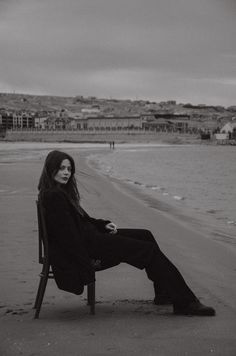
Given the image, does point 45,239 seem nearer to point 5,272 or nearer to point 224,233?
point 5,272

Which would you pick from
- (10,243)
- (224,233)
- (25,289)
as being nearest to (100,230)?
(25,289)

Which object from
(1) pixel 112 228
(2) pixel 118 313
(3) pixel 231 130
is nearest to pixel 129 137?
(3) pixel 231 130

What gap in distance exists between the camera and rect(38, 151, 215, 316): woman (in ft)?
15.1

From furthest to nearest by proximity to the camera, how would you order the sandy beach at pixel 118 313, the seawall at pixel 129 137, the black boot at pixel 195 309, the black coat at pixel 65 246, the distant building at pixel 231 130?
the distant building at pixel 231 130
the seawall at pixel 129 137
the black boot at pixel 195 309
the black coat at pixel 65 246
the sandy beach at pixel 118 313

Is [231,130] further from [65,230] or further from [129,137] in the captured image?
[65,230]

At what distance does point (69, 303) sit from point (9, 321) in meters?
0.65

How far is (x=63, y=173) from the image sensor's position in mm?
4738

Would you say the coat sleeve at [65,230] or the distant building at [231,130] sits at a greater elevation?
the coat sleeve at [65,230]

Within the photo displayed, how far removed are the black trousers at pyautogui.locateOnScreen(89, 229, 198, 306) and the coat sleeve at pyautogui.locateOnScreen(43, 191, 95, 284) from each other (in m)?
0.20

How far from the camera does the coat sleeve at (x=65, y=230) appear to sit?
458 cm

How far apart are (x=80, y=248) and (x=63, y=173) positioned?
1.79 ft

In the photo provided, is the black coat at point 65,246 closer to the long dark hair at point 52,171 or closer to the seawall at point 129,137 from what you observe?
the long dark hair at point 52,171

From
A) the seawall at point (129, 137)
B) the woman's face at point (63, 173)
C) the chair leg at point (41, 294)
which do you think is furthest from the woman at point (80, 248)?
the seawall at point (129, 137)

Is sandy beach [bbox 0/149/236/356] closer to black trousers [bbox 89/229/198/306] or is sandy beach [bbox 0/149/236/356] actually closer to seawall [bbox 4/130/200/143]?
black trousers [bbox 89/229/198/306]
